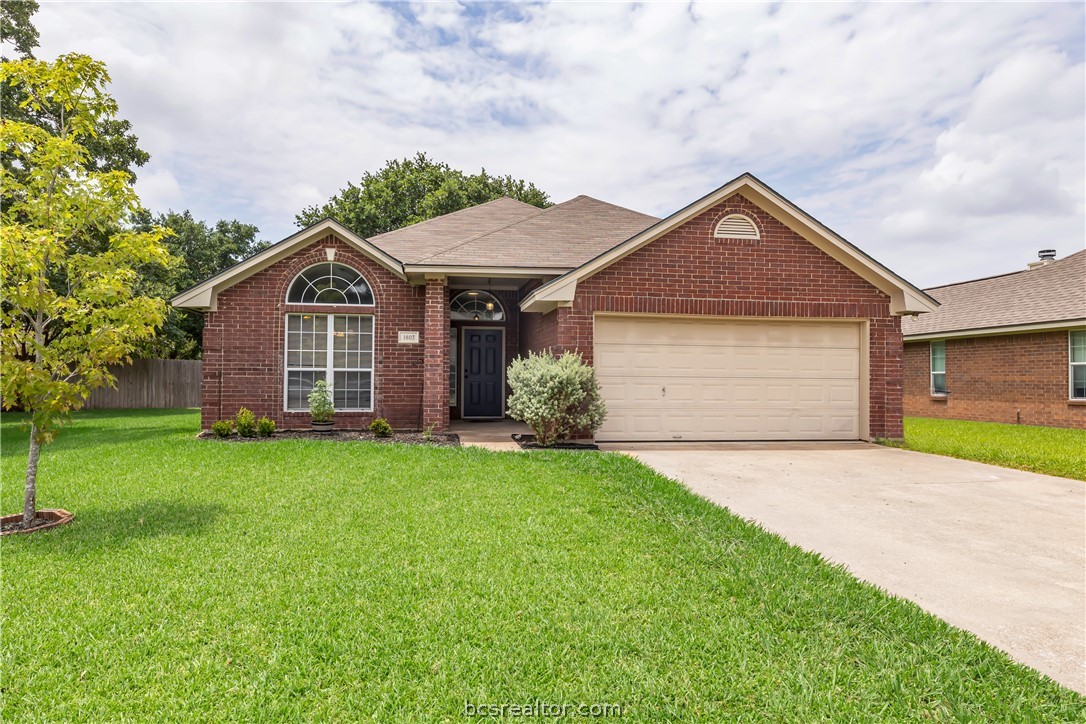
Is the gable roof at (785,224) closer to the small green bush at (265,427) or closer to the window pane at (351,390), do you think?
the window pane at (351,390)

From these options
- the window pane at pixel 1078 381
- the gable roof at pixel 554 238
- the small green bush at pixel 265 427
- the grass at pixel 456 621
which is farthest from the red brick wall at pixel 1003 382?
the small green bush at pixel 265 427

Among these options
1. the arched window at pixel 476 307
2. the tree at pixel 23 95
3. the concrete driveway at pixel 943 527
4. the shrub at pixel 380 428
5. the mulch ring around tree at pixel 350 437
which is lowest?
the concrete driveway at pixel 943 527

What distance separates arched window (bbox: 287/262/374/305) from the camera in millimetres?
11906

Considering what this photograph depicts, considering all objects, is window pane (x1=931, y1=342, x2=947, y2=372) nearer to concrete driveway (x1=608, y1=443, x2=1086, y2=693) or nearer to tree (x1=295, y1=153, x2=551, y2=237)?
concrete driveway (x1=608, y1=443, x2=1086, y2=693)

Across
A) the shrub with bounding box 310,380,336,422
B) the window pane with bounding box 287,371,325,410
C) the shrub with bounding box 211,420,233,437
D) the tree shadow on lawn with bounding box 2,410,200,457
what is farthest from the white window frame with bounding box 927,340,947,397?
the tree shadow on lawn with bounding box 2,410,200,457

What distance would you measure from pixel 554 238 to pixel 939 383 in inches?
543

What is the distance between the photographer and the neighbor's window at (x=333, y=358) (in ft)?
39.3

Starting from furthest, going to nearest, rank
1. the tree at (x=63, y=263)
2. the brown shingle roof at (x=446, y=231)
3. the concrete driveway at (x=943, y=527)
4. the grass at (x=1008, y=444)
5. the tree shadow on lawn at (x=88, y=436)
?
the brown shingle roof at (x=446, y=231) < the tree shadow on lawn at (x=88, y=436) < the grass at (x=1008, y=444) < the tree at (x=63, y=263) < the concrete driveway at (x=943, y=527)

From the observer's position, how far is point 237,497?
6.36 meters

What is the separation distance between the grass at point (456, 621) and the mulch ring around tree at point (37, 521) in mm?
221

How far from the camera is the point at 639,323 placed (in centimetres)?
1099

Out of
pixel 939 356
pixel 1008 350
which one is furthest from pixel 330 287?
pixel 939 356

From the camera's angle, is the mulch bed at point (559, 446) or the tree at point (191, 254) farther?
the tree at point (191, 254)

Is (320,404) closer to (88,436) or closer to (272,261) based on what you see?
(272,261)
